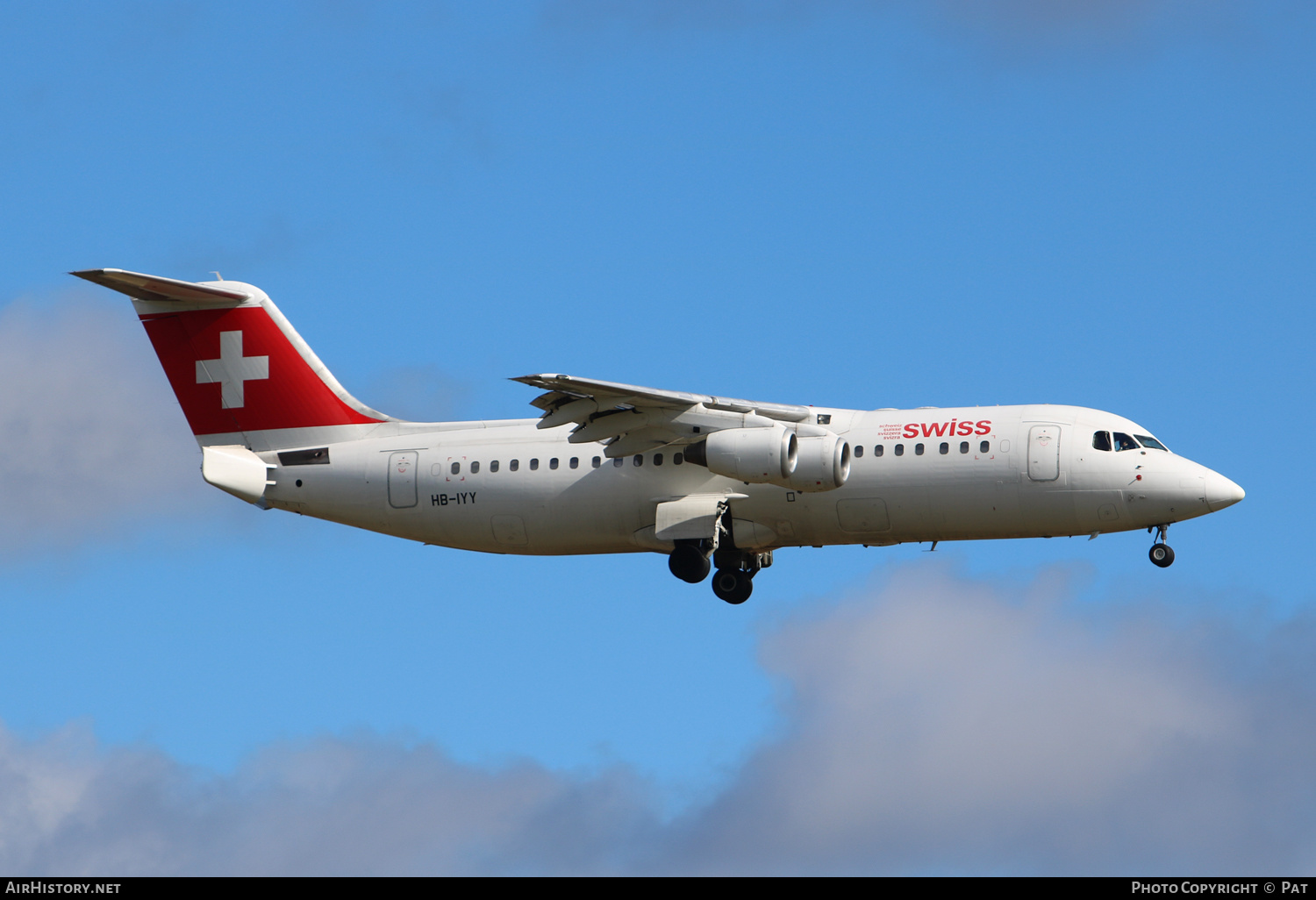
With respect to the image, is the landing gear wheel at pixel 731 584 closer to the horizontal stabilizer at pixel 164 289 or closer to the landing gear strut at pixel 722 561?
the landing gear strut at pixel 722 561

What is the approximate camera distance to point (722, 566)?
34531 mm

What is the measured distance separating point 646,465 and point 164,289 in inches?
417

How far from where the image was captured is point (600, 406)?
32.9 meters

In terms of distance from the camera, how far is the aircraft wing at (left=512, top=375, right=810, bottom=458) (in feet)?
107

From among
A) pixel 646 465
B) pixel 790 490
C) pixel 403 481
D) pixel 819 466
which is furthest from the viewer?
pixel 403 481

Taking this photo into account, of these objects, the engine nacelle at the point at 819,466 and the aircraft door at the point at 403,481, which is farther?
the aircraft door at the point at 403,481

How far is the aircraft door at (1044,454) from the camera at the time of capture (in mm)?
31922

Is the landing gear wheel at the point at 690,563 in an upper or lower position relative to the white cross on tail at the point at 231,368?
lower

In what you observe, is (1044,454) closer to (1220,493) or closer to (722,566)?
(1220,493)

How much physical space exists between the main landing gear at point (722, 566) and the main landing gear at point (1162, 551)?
6.94m

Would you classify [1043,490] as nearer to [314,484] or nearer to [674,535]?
[674,535]

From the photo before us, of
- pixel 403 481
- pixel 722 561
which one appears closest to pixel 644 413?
pixel 722 561

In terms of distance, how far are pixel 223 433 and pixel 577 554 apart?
25.6 ft

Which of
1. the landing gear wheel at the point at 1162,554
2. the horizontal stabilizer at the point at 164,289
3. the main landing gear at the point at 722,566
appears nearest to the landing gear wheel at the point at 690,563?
the main landing gear at the point at 722,566
